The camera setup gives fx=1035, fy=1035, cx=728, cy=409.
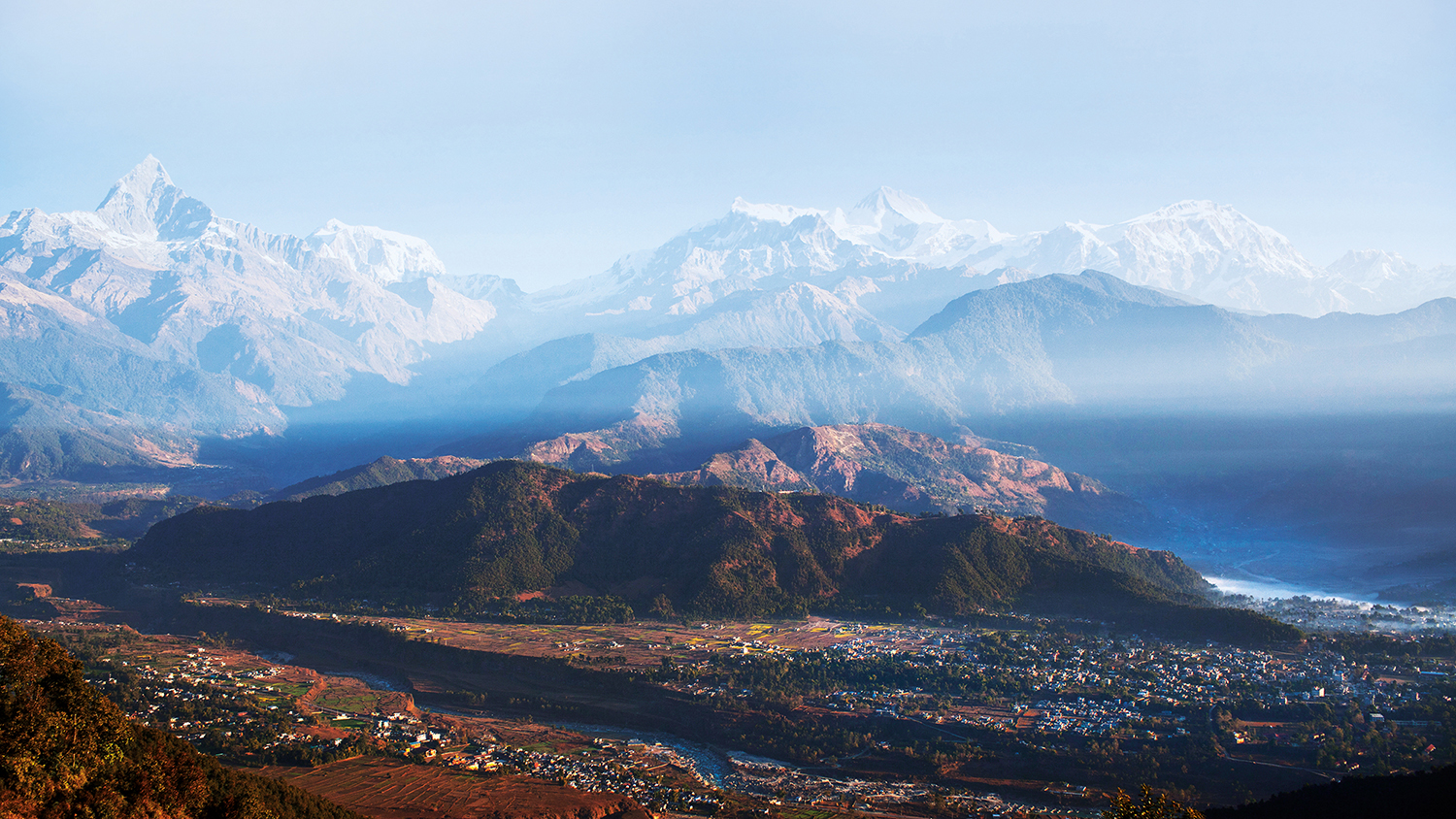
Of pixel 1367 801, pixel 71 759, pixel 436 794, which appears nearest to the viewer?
pixel 71 759

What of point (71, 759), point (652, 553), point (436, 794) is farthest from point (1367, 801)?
point (652, 553)

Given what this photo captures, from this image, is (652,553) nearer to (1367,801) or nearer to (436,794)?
(436,794)

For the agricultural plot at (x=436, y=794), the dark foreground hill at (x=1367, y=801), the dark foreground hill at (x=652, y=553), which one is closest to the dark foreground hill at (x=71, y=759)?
the agricultural plot at (x=436, y=794)

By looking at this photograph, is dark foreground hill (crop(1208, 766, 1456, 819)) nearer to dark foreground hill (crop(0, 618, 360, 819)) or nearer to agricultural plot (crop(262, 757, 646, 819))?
agricultural plot (crop(262, 757, 646, 819))

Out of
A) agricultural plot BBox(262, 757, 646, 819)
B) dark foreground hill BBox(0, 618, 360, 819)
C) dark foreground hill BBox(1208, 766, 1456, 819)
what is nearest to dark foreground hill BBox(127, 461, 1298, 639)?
agricultural plot BBox(262, 757, 646, 819)

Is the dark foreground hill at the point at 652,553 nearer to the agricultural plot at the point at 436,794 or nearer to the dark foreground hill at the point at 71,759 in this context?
the agricultural plot at the point at 436,794
